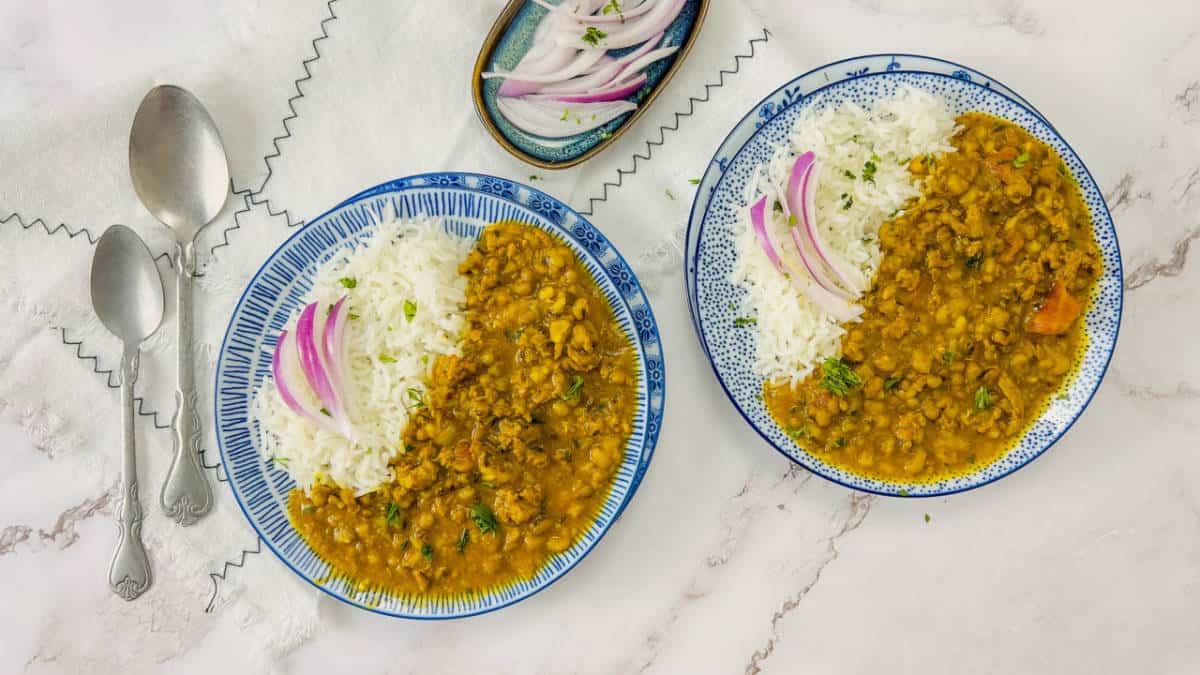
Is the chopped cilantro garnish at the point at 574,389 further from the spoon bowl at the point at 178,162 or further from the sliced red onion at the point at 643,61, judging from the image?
the spoon bowl at the point at 178,162

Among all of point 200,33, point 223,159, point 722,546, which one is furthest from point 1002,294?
point 200,33

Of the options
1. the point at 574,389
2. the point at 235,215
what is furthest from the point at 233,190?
the point at 574,389

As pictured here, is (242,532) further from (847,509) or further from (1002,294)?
(1002,294)

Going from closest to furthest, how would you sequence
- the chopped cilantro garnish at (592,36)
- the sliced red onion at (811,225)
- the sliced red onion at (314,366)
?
the sliced red onion at (314,366), the sliced red onion at (811,225), the chopped cilantro garnish at (592,36)

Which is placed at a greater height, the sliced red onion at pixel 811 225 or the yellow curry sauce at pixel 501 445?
the sliced red onion at pixel 811 225

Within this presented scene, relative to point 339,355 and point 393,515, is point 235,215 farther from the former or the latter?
point 393,515

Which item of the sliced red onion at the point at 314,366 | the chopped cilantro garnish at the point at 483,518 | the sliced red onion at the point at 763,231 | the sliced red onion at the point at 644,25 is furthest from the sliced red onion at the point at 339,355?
the sliced red onion at the point at 763,231

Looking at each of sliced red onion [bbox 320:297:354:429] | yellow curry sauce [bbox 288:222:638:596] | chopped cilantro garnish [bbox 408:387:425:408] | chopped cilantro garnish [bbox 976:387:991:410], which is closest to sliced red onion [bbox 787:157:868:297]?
chopped cilantro garnish [bbox 976:387:991:410]
